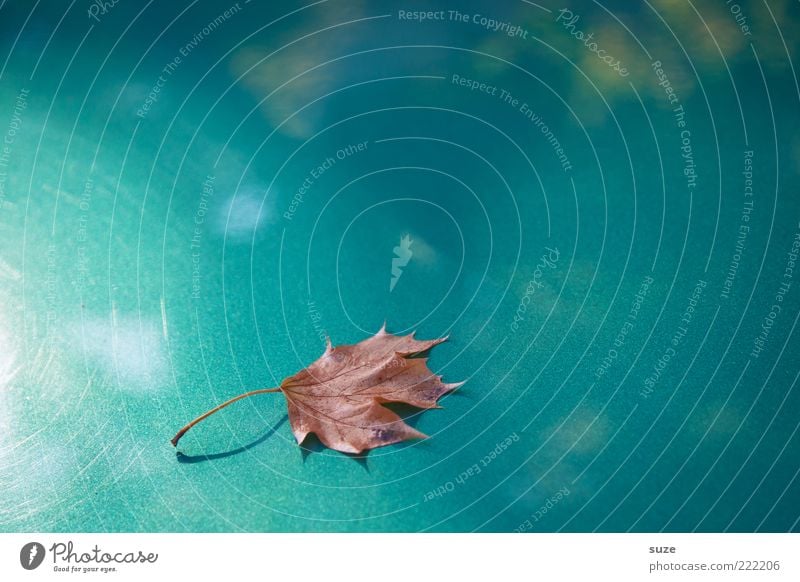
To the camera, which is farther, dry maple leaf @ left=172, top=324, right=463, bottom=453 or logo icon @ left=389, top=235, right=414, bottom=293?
logo icon @ left=389, top=235, right=414, bottom=293

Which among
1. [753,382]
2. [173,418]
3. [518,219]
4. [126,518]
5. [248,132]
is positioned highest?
[248,132]

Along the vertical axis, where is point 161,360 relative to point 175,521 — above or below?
above
